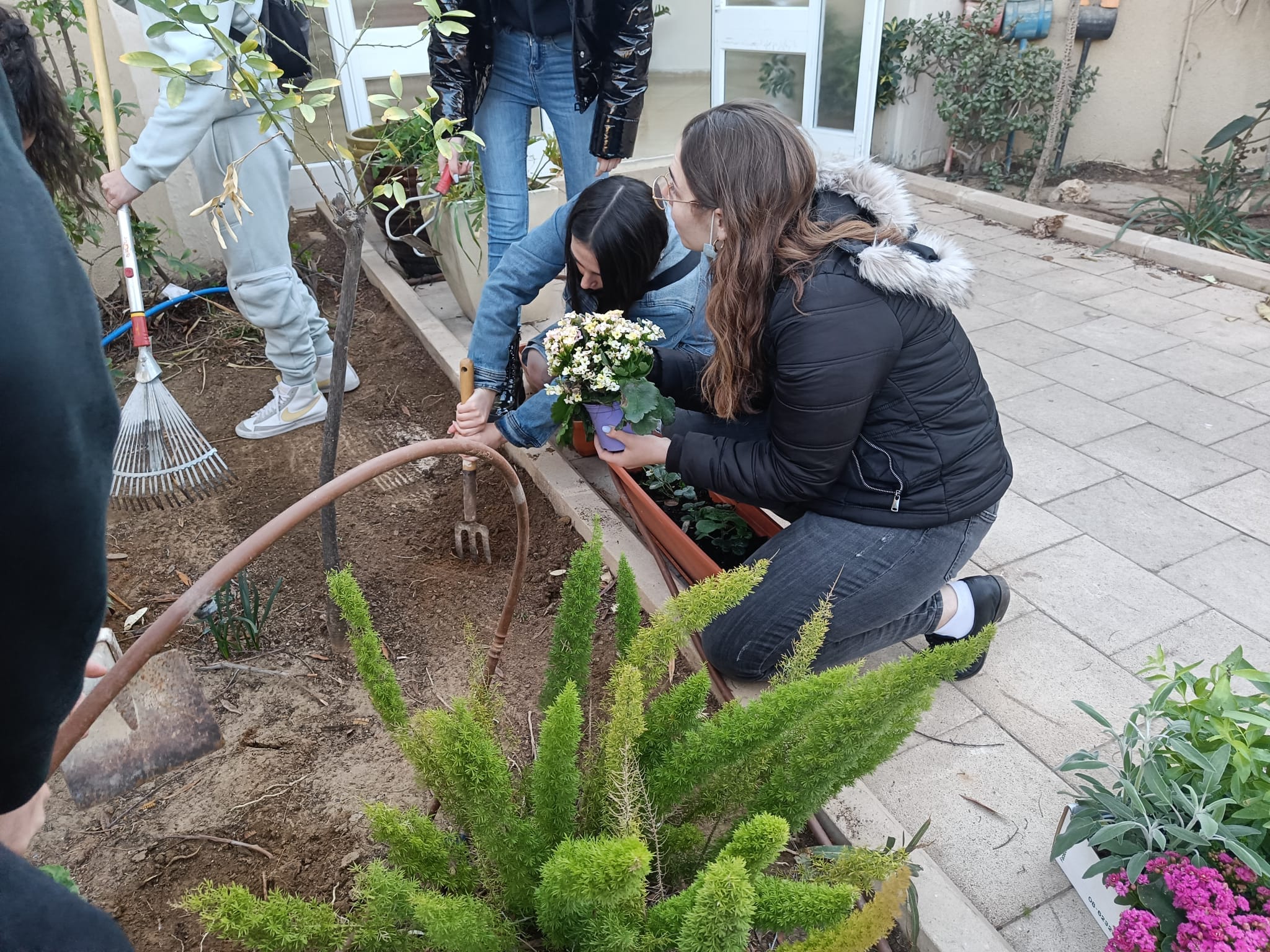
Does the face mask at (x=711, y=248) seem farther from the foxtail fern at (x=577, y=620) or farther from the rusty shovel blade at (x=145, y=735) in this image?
the rusty shovel blade at (x=145, y=735)

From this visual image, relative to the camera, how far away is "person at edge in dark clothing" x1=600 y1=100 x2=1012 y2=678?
1805 mm

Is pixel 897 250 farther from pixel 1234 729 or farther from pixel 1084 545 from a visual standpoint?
pixel 1084 545

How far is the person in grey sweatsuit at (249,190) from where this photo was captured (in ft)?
8.80

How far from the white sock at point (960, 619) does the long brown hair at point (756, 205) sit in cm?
88

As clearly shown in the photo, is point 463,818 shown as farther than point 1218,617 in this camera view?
No

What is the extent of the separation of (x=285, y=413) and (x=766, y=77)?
16.3 ft

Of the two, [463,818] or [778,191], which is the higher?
[778,191]

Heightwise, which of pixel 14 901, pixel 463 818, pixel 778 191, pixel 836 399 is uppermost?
pixel 778 191

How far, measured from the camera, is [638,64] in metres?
3.02

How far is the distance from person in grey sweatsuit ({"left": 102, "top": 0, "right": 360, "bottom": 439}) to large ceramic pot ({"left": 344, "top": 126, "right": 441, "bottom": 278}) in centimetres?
95

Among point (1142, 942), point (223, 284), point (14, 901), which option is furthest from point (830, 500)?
point (223, 284)

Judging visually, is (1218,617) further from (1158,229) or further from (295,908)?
(1158,229)

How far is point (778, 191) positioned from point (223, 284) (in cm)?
375

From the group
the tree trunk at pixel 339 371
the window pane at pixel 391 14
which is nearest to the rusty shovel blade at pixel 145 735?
the tree trunk at pixel 339 371
